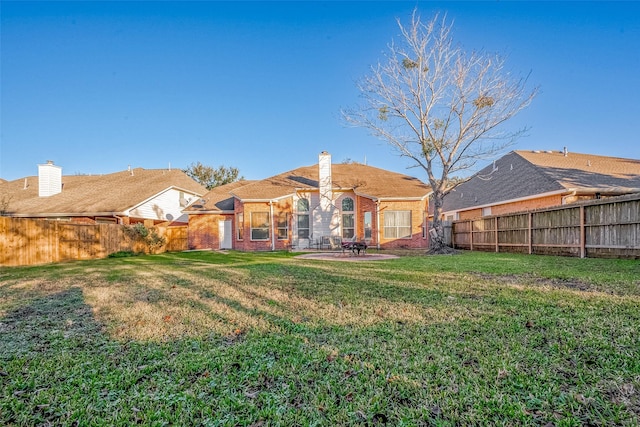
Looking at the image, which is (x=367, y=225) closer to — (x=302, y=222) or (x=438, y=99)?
(x=302, y=222)

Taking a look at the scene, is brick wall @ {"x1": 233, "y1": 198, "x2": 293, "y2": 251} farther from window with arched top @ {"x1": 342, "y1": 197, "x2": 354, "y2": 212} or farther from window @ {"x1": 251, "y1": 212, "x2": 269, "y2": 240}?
window with arched top @ {"x1": 342, "y1": 197, "x2": 354, "y2": 212}

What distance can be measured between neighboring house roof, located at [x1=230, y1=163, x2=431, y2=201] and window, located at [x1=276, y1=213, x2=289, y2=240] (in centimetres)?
130

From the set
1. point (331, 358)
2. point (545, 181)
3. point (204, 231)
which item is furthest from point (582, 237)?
point (204, 231)

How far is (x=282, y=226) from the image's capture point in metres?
19.9

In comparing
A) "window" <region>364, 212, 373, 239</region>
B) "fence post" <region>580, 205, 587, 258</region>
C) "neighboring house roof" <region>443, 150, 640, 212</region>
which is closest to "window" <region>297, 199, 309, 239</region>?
"window" <region>364, 212, 373, 239</region>

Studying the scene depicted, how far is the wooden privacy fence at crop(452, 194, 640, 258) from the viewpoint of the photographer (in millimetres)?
9242

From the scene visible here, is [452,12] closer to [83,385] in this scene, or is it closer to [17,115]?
[83,385]

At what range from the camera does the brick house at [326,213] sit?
19406mm

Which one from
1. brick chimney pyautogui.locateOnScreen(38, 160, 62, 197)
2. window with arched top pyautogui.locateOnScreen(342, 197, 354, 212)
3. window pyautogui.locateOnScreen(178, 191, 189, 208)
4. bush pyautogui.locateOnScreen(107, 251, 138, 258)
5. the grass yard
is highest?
brick chimney pyautogui.locateOnScreen(38, 160, 62, 197)

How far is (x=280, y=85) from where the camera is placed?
1962 centimetres

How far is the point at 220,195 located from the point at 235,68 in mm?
9223

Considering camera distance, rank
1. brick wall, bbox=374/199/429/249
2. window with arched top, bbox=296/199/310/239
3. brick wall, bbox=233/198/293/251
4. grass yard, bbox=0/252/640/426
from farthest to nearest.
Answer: window with arched top, bbox=296/199/310/239
brick wall, bbox=233/198/293/251
brick wall, bbox=374/199/429/249
grass yard, bbox=0/252/640/426

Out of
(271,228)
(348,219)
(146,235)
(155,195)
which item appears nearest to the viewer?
(146,235)

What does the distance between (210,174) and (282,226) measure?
86.9 ft
